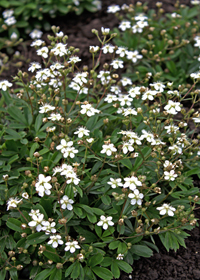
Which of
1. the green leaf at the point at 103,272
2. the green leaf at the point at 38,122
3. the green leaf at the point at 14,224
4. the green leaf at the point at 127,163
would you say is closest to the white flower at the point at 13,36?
the green leaf at the point at 38,122

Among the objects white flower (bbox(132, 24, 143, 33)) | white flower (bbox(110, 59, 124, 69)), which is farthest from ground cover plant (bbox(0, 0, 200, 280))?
white flower (bbox(132, 24, 143, 33))

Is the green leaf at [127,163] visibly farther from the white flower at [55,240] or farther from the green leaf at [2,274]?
the green leaf at [2,274]

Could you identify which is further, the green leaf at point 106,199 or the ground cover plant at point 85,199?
the green leaf at point 106,199

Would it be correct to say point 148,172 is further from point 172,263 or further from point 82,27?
point 82,27

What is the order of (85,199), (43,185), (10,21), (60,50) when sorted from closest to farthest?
(43,185), (85,199), (60,50), (10,21)

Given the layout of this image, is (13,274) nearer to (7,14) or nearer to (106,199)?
(106,199)

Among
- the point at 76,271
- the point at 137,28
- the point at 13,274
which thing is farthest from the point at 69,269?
the point at 137,28
